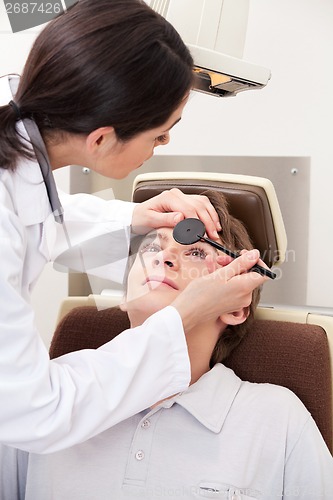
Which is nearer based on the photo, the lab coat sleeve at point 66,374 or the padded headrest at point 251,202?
the lab coat sleeve at point 66,374

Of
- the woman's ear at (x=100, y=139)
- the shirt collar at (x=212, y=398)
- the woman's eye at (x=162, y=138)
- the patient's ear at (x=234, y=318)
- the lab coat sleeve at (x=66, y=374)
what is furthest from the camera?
the patient's ear at (x=234, y=318)

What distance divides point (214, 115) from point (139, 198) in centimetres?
116

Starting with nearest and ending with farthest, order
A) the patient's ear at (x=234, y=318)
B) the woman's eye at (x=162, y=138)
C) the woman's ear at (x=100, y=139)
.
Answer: the woman's ear at (x=100, y=139), the woman's eye at (x=162, y=138), the patient's ear at (x=234, y=318)

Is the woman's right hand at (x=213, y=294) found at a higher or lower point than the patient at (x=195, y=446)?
higher

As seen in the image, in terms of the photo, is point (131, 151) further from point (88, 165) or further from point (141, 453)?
point (141, 453)

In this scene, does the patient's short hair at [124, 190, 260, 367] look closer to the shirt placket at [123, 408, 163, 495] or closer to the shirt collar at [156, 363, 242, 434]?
the shirt collar at [156, 363, 242, 434]

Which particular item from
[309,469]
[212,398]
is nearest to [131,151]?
[212,398]

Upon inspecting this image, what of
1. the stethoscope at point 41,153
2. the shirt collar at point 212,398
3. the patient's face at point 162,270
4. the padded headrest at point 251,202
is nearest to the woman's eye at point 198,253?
the patient's face at point 162,270

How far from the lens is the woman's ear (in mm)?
1018

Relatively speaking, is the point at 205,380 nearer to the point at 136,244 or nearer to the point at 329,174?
the point at 136,244

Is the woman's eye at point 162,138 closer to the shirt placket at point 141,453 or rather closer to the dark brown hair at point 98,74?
the dark brown hair at point 98,74

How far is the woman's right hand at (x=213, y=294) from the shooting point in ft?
3.50

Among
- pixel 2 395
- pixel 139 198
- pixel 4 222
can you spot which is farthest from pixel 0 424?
pixel 139 198

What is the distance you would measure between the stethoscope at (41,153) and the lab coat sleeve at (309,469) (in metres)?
0.66
